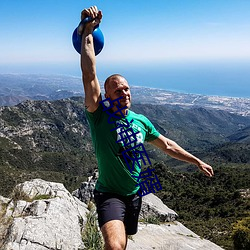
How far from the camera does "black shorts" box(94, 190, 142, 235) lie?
3.60 meters

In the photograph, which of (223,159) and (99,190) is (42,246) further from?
(223,159)

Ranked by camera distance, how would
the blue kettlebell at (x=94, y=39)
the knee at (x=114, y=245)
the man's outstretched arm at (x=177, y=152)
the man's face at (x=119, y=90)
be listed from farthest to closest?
the man's outstretched arm at (x=177, y=152), the blue kettlebell at (x=94, y=39), the man's face at (x=119, y=90), the knee at (x=114, y=245)

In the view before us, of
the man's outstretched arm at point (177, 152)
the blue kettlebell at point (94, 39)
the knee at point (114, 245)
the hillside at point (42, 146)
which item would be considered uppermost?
the blue kettlebell at point (94, 39)

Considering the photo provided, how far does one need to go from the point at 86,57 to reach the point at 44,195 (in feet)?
20.9

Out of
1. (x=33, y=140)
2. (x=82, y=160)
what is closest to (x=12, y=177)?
(x=82, y=160)

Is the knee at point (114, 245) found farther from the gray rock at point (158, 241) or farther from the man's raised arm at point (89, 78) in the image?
the gray rock at point (158, 241)

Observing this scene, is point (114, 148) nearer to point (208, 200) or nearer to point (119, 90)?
point (119, 90)

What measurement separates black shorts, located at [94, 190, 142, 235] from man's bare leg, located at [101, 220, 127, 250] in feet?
0.26

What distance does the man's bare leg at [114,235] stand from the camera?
10.6ft

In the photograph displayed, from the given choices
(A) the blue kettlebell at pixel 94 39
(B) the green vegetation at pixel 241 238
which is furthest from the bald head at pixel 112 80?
(B) the green vegetation at pixel 241 238

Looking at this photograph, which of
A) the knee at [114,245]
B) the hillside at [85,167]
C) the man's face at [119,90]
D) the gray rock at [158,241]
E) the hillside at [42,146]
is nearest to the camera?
the knee at [114,245]

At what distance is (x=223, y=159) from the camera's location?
141m

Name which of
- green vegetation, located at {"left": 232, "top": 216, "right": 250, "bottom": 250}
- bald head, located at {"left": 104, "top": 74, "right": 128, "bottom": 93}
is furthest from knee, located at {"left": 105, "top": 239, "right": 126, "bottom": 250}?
green vegetation, located at {"left": 232, "top": 216, "right": 250, "bottom": 250}

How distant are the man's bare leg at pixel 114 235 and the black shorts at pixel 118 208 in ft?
0.26
